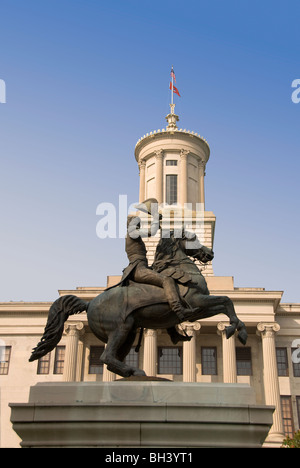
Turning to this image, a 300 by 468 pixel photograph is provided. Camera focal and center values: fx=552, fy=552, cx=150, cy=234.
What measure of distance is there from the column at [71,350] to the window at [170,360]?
6396 mm

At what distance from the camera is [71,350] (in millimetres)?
40531

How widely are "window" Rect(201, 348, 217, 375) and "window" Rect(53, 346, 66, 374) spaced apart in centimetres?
1074

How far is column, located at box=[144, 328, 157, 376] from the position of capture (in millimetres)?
39000

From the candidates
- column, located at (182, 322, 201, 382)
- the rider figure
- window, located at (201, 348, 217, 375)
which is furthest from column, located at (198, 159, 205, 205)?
the rider figure

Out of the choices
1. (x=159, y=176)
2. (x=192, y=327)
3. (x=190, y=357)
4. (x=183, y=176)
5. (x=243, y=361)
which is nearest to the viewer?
(x=190, y=357)

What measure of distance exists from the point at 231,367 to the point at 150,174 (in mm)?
21464

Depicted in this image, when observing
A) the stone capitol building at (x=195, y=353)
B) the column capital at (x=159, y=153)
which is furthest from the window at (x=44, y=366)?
the column capital at (x=159, y=153)

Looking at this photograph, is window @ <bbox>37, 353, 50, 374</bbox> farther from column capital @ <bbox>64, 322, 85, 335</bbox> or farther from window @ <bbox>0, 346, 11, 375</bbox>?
column capital @ <bbox>64, 322, 85, 335</bbox>

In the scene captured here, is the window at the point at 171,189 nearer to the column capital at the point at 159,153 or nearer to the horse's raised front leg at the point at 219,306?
the column capital at the point at 159,153

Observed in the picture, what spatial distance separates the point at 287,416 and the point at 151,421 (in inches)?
1319

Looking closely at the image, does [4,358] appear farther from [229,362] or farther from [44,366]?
[229,362]

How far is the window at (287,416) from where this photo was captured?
39.2 m

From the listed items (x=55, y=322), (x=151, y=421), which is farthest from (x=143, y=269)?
(x=151, y=421)
